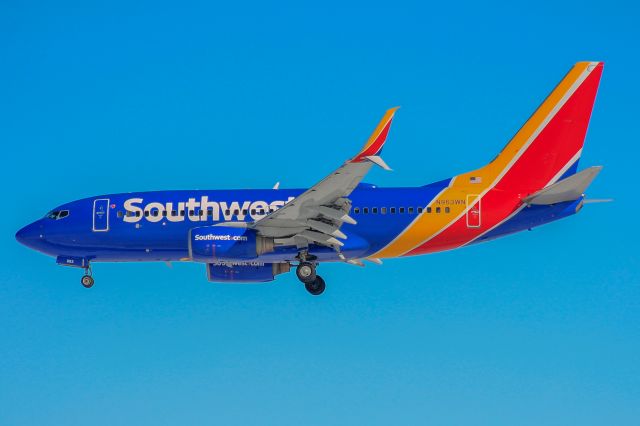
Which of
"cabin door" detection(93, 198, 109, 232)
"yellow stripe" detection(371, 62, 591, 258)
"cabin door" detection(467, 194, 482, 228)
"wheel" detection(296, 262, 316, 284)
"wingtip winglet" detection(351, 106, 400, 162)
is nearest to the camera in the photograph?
"wingtip winglet" detection(351, 106, 400, 162)

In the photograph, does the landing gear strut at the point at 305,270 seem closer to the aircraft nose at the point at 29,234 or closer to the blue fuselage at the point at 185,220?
the blue fuselage at the point at 185,220

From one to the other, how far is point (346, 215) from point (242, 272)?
8.23m

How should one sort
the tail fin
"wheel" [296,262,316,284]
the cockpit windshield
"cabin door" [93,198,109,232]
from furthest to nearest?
the cockpit windshield → "cabin door" [93,198,109,232] → "wheel" [296,262,316,284] → the tail fin

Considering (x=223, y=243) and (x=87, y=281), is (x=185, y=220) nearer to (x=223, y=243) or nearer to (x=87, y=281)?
(x=223, y=243)

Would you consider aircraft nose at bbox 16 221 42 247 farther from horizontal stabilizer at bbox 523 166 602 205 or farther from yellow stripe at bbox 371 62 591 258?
horizontal stabilizer at bbox 523 166 602 205

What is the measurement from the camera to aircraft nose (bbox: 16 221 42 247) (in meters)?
56.4

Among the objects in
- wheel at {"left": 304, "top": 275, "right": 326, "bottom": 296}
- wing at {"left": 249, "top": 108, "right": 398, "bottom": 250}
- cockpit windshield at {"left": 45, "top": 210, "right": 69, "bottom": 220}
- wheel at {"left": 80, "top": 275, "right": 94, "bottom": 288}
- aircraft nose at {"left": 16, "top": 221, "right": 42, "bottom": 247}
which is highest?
cockpit windshield at {"left": 45, "top": 210, "right": 69, "bottom": 220}

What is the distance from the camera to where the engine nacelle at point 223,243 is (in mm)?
51781

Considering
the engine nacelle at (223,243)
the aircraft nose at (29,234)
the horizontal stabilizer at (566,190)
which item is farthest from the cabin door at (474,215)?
the aircraft nose at (29,234)

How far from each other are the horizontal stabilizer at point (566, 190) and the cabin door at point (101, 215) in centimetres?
1951

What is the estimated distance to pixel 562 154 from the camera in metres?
54.2

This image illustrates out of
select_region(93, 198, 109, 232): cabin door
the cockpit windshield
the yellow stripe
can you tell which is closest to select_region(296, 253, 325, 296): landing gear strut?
the yellow stripe

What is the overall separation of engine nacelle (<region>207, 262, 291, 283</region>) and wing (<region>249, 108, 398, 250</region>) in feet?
13.8

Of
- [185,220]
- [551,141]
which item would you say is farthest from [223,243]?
[551,141]
